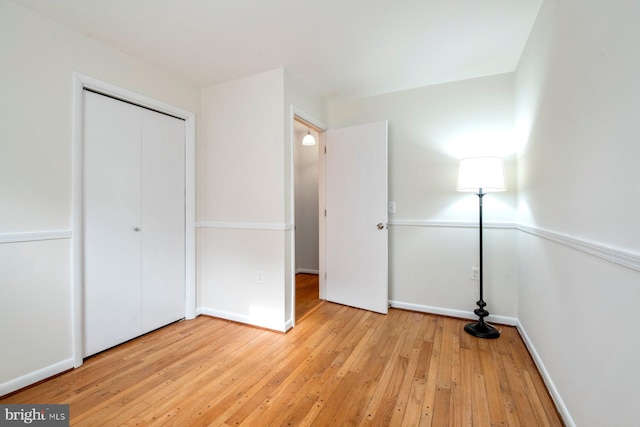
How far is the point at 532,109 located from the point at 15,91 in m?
3.46

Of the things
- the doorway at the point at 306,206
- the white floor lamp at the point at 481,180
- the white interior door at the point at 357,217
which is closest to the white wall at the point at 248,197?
the white interior door at the point at 357,217

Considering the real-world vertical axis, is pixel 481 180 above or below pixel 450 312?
above

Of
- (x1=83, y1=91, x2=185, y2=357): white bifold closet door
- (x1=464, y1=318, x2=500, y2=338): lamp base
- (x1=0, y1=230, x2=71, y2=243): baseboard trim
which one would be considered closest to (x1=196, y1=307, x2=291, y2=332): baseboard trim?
(x1=83, y1=91, x2=185, y2=357): white bifold closet door

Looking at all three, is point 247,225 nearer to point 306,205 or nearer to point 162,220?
point 162,220

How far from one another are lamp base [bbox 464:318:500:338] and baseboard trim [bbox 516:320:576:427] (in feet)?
0.70

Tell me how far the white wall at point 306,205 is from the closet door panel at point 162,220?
2.38m

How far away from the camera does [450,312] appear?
2.87 meters

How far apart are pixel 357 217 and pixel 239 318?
63.4 inches

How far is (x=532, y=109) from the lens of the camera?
80.8 inches

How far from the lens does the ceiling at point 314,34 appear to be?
5.89 ft

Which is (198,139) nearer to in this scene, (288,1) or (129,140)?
(129,140)

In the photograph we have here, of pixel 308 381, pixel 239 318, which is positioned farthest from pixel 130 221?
pixel 308 381

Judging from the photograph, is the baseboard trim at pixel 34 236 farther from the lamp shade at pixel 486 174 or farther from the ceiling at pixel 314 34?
the lamp shade at pixel 486 174

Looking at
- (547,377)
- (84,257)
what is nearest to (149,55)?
(84,257)
